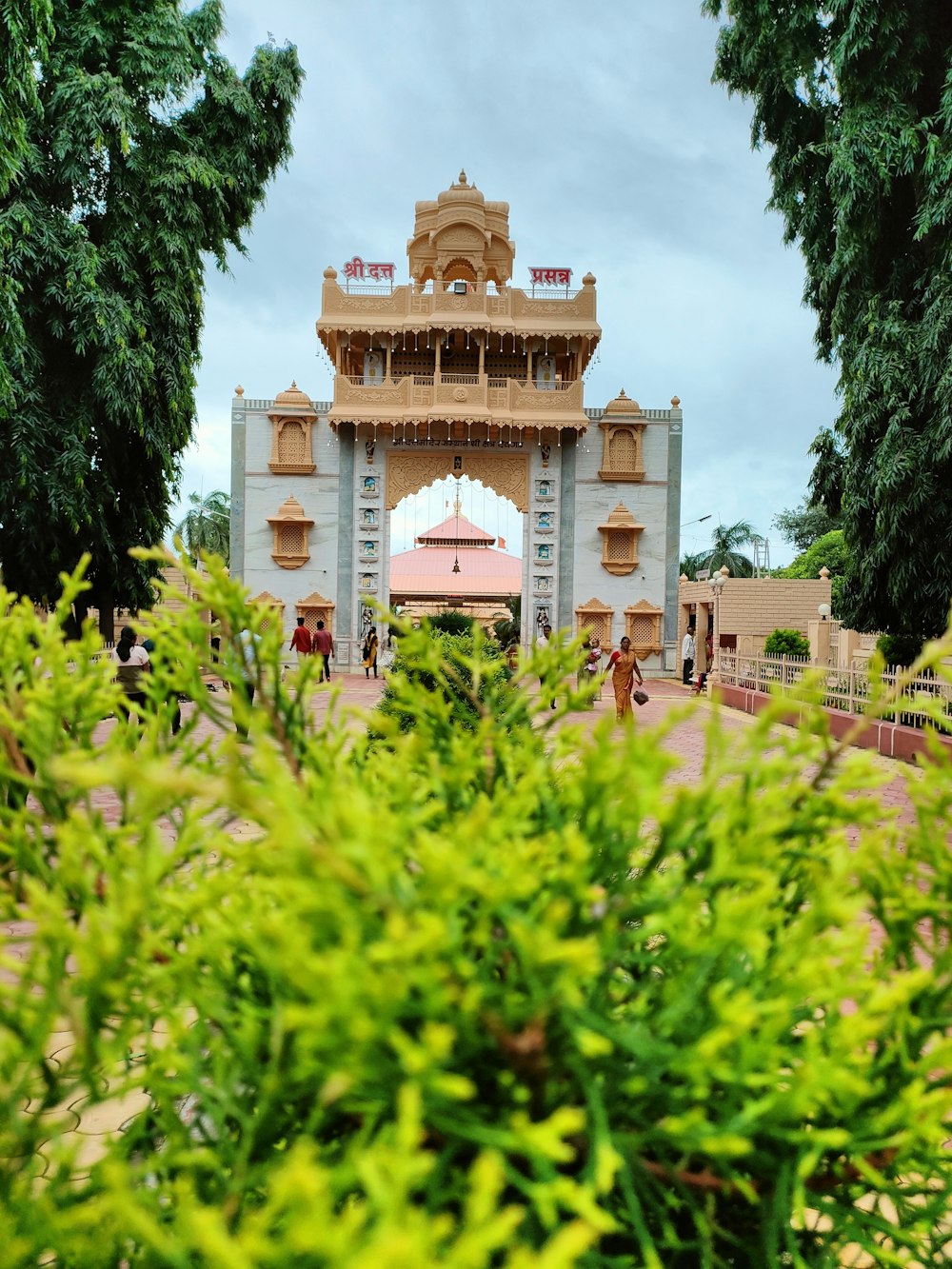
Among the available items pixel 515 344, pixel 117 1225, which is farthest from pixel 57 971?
pixel 515 344

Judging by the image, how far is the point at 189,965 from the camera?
79cm

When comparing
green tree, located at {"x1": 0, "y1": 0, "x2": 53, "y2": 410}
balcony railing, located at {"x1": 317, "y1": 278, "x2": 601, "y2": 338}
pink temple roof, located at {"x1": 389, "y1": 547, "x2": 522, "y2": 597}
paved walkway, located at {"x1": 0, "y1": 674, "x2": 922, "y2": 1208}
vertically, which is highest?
balcony railing, located at {"x1": 317, "y1": 278, "x2": 601, "y2": 338}

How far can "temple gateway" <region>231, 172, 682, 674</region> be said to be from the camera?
2012cm

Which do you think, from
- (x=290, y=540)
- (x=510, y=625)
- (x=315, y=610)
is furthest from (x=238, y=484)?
(x=510, y=625)

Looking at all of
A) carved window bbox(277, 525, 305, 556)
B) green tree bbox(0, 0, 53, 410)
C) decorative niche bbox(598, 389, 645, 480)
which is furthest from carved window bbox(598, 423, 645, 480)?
green tree bbox(0, 0, 53, 410)

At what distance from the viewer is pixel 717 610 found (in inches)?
683

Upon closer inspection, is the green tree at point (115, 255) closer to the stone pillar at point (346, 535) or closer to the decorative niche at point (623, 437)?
the stone pillar at point (346, 535)

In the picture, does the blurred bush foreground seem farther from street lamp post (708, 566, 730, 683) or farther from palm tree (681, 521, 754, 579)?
palm tree (681, 521, 754, 579)

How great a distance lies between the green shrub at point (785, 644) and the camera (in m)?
14.1

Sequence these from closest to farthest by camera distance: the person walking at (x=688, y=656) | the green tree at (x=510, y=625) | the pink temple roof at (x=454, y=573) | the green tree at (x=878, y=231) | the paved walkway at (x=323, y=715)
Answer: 1. the paved walkway at (x=323, y=715)
2. the green tree at (x=878, y=231)
3. the green tree at (x=510, y=625)
4. the person walking at (x=688, y=656)
5. the pink temple roof at (x=454, y=573)

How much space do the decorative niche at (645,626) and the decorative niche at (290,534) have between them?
27.6 feet

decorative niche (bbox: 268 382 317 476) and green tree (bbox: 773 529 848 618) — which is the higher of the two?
decorative niche (bbox: 268 382 317 476)

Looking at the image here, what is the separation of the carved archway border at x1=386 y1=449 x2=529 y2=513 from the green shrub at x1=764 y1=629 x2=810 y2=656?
8.09 m

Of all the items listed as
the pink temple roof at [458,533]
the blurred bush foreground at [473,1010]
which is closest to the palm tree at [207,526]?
the pink temple roof at [458,533]
